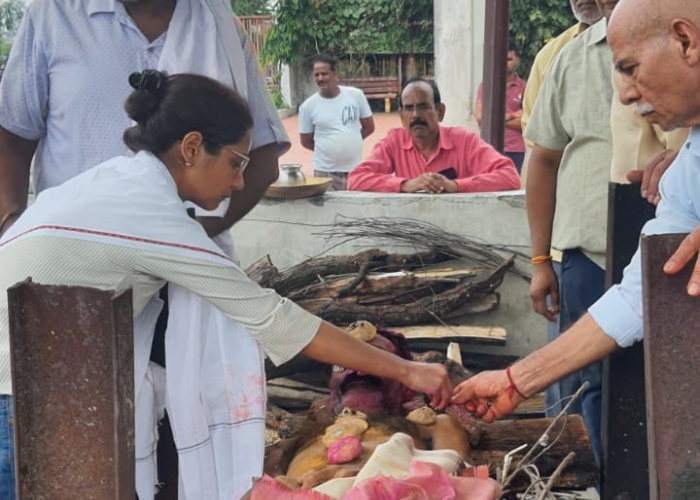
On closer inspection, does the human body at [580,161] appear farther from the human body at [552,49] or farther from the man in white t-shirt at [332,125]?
the man in white t-shirt at [332,125]

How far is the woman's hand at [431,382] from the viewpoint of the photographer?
2.50 m

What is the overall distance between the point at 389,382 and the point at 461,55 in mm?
8488

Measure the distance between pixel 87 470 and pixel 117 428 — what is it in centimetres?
10

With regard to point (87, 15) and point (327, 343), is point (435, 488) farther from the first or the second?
point (87, 15)

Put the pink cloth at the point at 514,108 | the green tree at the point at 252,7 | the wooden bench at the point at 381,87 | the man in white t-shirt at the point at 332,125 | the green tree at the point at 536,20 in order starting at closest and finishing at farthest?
the pink cloth at the point at 514,108, the man in white t-shirt at the point at 332,125, the green tree at the point at 536,20, the wooden bench at the point at 381,87, the green tree at the point at 252,7

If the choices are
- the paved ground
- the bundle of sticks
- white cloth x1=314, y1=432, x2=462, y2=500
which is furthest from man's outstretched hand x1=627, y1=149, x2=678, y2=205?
the paved ground

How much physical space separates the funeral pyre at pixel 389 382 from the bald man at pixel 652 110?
1.33 feet

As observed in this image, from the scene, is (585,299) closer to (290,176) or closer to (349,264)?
(349,264)

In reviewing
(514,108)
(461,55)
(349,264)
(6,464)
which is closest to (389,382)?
(6,464)

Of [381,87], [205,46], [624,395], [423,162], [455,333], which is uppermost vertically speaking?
[205,46]

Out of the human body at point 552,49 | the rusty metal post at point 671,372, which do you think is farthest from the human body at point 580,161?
the rusty metal post at point 671,372

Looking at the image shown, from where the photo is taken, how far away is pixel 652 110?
1.93 m

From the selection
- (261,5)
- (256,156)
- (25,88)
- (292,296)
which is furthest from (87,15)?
(261,5)

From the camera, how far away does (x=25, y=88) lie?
2715 millimetres
